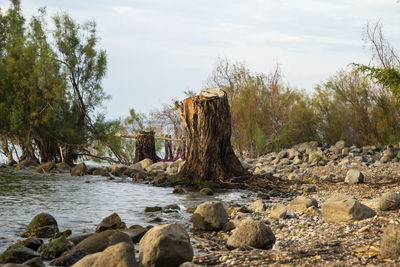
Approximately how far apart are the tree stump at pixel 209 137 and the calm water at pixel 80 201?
0.90m

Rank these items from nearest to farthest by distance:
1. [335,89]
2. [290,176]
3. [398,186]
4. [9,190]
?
[398,186] → [9,190] → [290,176] → [335,89]

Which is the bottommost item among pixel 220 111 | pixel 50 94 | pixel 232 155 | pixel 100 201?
pixel 100 201

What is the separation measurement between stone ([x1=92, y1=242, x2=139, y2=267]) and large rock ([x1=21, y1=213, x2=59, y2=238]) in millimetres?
1960

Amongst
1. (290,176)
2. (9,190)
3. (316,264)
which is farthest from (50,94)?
(316,264)

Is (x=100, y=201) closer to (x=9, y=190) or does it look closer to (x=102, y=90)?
(x=9, y=190)

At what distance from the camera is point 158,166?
13602 millimetres

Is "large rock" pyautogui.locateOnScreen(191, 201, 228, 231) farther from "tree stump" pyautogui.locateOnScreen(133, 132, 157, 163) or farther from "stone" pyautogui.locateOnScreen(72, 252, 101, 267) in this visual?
"tree stump" pyautogui.locateOnScreen(133, 132, 157, 163)

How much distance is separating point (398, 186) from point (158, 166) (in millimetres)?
8120

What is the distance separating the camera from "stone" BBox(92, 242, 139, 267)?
294 cm

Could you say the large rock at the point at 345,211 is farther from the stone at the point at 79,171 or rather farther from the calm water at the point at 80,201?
the stone at the point at 79,171

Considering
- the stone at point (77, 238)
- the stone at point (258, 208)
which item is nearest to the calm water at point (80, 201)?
the stone at point (77, 238)

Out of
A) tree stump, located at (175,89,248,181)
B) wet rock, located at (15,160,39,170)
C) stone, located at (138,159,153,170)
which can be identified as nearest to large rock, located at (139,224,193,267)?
tree stump, located at (175,89,248,181)

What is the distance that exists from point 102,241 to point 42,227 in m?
1.14

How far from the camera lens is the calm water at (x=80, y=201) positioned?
5461 millimetres
